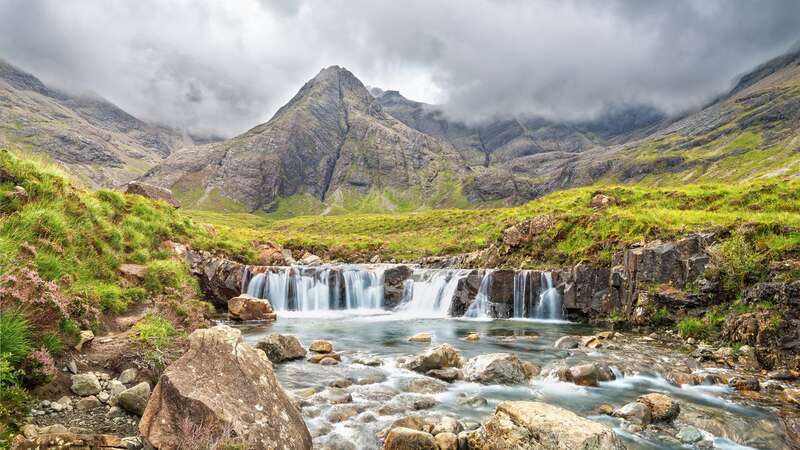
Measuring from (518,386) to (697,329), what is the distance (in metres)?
11.6

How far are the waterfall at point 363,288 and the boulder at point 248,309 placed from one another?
429 inches

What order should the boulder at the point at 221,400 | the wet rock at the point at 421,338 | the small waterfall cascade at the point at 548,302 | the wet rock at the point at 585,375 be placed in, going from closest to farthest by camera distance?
the boulder at the point at 221,400 → the wet rock at the point at 585,375 → the wet rock at the point at 421,338 → the small waterfall cascade at the point at 548,302

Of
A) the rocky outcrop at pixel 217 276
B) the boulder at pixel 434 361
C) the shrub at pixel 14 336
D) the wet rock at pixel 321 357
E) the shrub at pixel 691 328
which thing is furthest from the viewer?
the rocky outcrop at pixel 217 276

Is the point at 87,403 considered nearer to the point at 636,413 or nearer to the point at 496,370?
the point at 496,370

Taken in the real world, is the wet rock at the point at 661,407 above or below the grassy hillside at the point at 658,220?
below

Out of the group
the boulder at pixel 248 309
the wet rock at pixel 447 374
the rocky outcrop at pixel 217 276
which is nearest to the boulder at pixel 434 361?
the wet rock at pixel 447 374

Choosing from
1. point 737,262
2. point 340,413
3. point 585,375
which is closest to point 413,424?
point 340,413

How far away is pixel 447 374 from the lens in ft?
51.4

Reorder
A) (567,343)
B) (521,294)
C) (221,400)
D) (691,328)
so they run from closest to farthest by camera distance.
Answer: (221,400), (691,328), (567,343), (521,294)

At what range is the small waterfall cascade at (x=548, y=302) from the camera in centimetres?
3005

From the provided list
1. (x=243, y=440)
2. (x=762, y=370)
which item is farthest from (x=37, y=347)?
(x=762, y=370)

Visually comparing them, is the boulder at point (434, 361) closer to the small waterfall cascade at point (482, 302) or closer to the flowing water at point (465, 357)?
the flowing water at point (465, 357)

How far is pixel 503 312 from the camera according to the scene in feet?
106

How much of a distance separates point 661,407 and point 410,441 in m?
7.82
